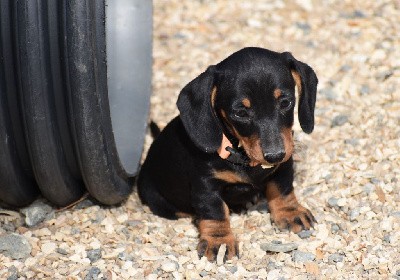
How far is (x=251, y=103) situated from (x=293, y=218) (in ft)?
3.41

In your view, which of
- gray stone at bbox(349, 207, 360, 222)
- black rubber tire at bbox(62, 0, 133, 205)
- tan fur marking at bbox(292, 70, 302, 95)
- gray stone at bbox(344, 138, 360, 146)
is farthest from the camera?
gray stone at bbox(344, 138, 360, 146)

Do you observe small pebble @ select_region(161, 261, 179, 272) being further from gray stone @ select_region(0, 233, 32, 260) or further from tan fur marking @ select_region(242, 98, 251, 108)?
tan fur marking @ select_region(242, 98, 251, 108)

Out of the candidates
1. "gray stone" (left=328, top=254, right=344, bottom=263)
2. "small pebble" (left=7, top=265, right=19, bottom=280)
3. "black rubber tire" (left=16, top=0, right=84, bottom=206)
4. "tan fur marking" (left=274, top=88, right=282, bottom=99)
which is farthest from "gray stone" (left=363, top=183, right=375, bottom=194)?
"small pebble" (left=7, top=265, right=19, bottom=280)

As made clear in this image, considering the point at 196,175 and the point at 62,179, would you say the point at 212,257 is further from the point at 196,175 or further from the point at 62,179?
the point at 62,179

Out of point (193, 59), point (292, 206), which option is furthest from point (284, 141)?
point (193, 59)

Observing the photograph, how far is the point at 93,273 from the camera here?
4.88 m

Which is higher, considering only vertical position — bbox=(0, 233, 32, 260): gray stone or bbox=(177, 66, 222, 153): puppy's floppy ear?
bbox=(177, 66, 222, 153): puppy's floppy ear

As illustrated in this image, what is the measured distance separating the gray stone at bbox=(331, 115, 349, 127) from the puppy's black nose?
196cm

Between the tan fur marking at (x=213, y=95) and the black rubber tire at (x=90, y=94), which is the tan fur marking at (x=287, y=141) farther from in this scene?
the black rubber tire at (x=90, y=94)

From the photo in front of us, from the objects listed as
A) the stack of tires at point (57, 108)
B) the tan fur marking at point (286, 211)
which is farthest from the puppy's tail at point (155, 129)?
the tan fur marking at point (286, 211)

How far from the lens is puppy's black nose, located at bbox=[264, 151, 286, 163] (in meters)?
4.40

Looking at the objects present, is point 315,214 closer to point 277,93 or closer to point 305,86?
point 305,86

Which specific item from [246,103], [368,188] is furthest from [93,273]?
[368,188]

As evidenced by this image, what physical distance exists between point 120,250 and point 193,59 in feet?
9.24
